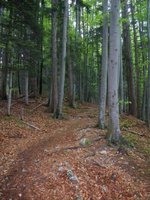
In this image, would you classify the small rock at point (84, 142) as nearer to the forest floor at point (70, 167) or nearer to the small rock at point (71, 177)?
the forest floor at point (70, 167)

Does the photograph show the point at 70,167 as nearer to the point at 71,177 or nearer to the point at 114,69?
the point at 71,177

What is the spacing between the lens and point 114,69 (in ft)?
30.5

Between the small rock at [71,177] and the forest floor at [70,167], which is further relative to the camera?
the small rock at [71,177]

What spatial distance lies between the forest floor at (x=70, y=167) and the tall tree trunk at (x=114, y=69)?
1.74 ft

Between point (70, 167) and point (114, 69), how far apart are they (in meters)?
Answer: 3.89

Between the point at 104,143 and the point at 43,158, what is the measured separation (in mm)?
2538

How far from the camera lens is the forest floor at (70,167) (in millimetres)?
6254

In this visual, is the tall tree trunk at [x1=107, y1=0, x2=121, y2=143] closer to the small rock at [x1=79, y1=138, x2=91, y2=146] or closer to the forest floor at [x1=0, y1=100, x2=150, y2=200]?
the forest floor at [x1=0, y1=100, x2=150, y2=200]

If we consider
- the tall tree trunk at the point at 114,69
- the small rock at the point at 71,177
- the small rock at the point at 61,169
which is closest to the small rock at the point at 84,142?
the tall tree trunk at the point at 114,69

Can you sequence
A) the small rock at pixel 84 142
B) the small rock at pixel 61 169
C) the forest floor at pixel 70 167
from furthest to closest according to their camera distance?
the small rock at pixel 84 142, the small rock at pixel 61 169, the forest floor at pixel 70 167

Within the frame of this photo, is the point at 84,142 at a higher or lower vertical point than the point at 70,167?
higher

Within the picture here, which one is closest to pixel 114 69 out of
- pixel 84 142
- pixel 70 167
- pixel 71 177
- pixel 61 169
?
pixel 84 142

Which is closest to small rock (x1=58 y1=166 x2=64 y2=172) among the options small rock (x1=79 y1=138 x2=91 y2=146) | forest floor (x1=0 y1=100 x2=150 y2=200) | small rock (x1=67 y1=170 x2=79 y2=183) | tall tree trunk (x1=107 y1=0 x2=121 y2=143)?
forest floor (x1=0 y1=100 x2=150 y2=200)

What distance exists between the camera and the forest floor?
20.5ft
